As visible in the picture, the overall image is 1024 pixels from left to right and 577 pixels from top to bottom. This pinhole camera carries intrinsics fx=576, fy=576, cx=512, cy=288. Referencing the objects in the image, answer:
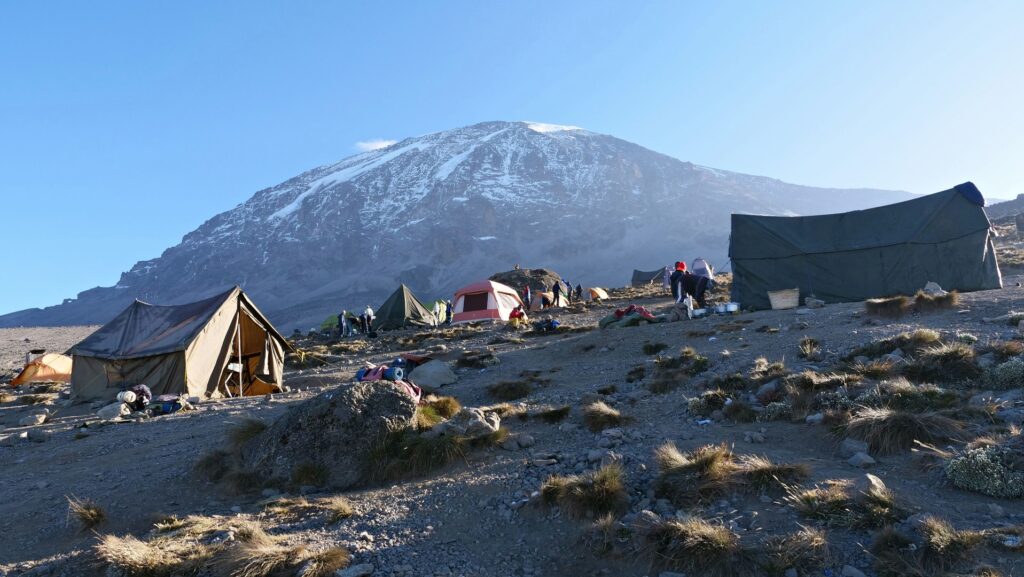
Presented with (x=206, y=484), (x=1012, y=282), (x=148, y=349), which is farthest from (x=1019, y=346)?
(x=148, y=349)

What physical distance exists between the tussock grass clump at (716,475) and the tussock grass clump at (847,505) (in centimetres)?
24

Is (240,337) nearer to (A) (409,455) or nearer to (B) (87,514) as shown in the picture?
(B) (87,514)

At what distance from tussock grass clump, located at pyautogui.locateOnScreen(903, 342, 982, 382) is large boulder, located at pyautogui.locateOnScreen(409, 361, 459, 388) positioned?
845cm

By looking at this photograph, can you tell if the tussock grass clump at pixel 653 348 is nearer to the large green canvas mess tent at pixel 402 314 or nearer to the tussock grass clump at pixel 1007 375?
the tussock grass clump at pixel 1007 375

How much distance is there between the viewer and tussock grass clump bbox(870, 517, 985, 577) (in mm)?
3697

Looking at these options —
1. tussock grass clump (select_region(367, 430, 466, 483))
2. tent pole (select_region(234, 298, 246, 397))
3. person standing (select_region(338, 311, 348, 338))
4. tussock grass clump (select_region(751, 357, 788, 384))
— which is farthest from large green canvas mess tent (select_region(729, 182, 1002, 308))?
person standing (select_region(338, 311, 348, 338))

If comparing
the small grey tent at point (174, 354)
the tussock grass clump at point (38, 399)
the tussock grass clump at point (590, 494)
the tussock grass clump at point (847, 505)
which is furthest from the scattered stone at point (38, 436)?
the tussock grass clump at point (847, 505)

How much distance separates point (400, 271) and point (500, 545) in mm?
118456

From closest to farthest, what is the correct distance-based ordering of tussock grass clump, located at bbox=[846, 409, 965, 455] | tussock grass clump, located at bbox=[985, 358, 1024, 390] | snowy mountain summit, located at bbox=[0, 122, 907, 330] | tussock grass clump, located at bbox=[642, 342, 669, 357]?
tussock grass clump, located at bbox=[846, 409, 965, 455] → tussock grass clump, located at bbox=[985, 358, 1024, 390] → tussock grass clump, located at bbox=[642, 342, 669, 357] → snowy mountain summit, located at bbox=[0, 122, 907, 330]

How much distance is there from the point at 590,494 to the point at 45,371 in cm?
2395

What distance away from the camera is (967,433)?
5590 millimetres

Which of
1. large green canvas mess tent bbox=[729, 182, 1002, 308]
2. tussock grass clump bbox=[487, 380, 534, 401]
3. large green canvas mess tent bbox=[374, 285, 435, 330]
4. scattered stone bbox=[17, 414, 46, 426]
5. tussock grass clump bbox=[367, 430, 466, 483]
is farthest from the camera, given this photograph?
large green canvas mess tent bbox=[374, 285, 435, 330]

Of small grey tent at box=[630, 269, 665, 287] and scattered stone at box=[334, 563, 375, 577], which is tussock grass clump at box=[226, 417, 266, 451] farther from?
small grey tent at box=[630, 269, 665, 287]

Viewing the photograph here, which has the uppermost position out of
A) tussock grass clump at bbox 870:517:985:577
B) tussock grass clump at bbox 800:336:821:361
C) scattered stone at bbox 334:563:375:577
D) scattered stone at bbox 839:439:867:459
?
tussock grass clump at bbox 800:336:821:361
